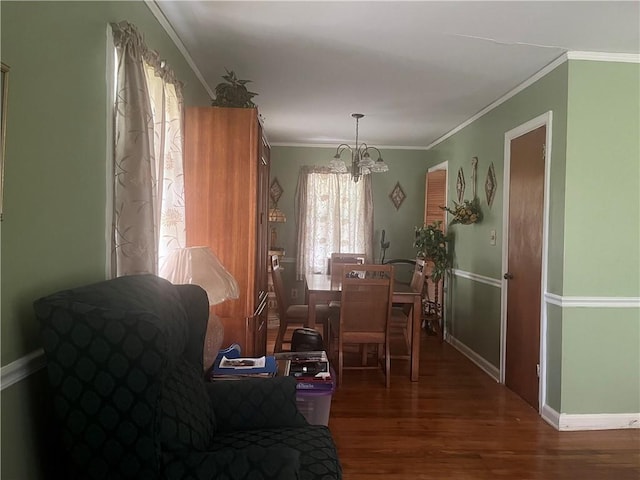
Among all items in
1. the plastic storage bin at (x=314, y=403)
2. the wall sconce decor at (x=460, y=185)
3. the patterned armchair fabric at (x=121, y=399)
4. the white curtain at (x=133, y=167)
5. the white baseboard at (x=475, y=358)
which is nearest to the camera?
the patterned armchair fabric at (x=121, y=399)

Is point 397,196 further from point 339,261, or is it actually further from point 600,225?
point 600,225

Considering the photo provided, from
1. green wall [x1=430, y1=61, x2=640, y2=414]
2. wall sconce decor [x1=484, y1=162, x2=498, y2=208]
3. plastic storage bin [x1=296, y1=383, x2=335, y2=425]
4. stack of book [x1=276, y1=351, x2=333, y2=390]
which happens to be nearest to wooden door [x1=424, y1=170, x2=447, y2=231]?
wall sconce decor [x1=484, y1=162, x2=498, y2=208]

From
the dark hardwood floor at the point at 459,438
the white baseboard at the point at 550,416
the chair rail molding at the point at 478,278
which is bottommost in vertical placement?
the dark hardwood floor at the point at 459,438

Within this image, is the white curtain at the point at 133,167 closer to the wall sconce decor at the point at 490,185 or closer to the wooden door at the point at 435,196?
the wall sconce decor at the point at 490,185

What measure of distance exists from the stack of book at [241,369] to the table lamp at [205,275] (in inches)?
3.9

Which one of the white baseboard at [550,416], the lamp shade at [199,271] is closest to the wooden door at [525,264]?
the white baseboard at [550,416]

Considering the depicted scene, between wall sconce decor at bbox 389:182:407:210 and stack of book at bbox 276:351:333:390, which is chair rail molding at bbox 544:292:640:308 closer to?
stack of book at bbox 276:351:333:390

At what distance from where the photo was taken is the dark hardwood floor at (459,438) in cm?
261

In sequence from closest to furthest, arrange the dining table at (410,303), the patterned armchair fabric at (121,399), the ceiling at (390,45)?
the patterned armchair fabric at (121,399) < the ceiling at (390,45) < the dining table at (410,303)

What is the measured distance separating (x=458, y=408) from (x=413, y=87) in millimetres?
2543

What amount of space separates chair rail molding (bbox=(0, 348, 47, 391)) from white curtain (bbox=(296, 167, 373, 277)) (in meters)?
5.23

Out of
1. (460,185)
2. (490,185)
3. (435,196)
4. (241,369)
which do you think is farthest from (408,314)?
(241,369)

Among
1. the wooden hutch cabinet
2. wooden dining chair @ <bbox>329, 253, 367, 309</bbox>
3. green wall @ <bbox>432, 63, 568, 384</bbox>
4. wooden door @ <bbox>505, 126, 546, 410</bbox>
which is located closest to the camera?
the wooden hutch cabinet

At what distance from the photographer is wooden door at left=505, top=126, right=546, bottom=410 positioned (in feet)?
11.4
